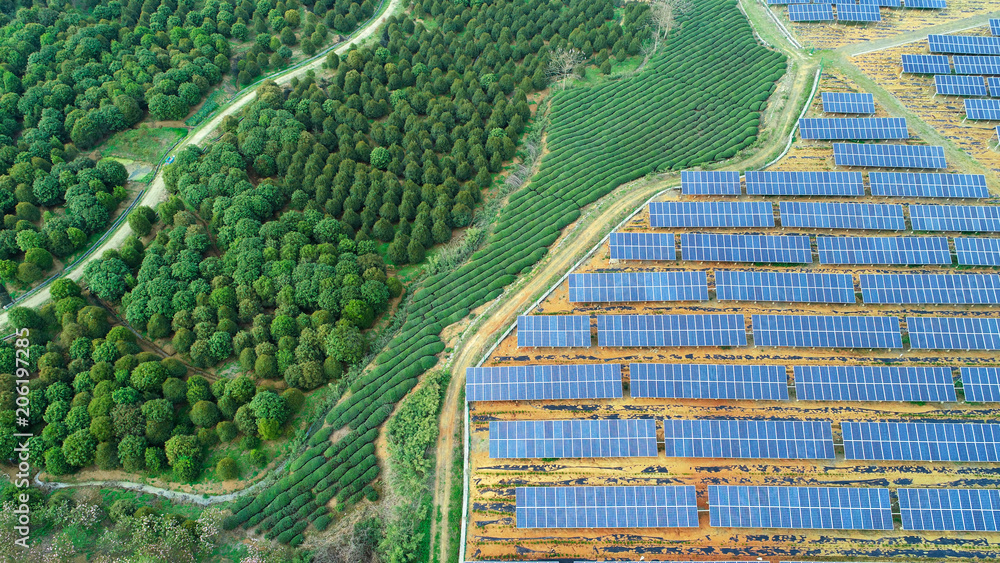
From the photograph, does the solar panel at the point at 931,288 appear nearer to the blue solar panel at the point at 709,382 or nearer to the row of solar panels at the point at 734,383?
the row of solar panels at the point at 734,383

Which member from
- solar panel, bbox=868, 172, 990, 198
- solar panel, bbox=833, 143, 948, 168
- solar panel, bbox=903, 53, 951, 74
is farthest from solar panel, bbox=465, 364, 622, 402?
solar panel, bbox=903, 53, 951, 74

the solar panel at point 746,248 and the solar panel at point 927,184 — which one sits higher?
the solar panel at point 927,184

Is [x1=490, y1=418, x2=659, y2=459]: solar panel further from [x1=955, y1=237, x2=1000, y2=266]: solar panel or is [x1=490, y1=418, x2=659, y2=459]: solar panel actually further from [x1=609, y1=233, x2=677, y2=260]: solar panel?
[x1=955, y1=237, x2=1000, y2=266]: solar panel

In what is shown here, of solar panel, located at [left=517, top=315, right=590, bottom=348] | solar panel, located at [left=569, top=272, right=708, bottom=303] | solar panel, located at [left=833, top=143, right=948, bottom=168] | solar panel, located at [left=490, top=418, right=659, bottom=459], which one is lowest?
solar panel, located at [left=490, top=418, right=659, bottom=459]

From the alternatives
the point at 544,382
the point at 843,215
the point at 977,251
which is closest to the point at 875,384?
the point at 843,215

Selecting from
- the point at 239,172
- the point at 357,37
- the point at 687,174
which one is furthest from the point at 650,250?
the point at 357,37

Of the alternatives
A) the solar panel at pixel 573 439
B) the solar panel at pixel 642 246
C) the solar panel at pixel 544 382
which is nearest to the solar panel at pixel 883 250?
the solar panel at pixel 642 246
